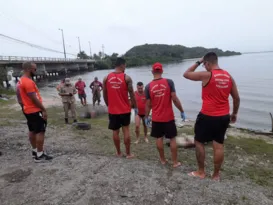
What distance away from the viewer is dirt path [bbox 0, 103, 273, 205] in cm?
345

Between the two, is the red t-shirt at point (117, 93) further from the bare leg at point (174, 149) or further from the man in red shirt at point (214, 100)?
the man in red shirt at point (214, 100)

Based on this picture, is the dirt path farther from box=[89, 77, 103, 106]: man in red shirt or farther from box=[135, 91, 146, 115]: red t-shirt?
box=[89, 77, 103, 106]: man in red shirt

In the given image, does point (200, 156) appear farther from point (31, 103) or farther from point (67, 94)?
point (67, 94)

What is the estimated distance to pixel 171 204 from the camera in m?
3.32

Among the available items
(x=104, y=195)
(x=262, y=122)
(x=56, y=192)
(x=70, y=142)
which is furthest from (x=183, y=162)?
(x=262, y=122)

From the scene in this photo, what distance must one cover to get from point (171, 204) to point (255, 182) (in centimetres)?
221

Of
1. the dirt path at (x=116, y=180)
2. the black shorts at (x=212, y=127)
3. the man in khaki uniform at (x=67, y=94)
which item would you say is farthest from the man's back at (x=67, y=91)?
the black shorts at (x=212, y=127)

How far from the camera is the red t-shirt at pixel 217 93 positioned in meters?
3.63

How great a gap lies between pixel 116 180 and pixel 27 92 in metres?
2.40

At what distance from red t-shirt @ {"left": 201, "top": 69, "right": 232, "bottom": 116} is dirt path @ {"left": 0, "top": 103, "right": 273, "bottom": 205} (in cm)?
130

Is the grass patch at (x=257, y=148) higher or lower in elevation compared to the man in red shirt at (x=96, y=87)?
lower

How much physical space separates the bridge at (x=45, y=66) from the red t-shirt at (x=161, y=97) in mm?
27370

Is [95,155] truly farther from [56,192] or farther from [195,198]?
[195,198]

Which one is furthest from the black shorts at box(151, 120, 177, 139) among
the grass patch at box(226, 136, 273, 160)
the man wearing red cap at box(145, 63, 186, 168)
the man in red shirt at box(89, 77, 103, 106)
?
the man in red shirt at box(89, 77, 103, 106)
